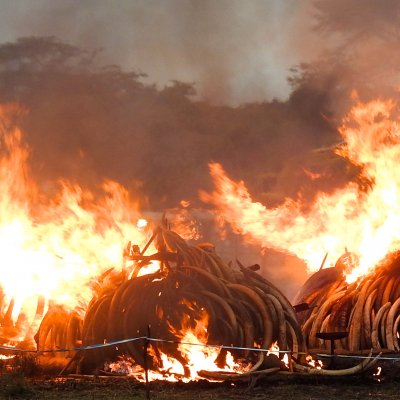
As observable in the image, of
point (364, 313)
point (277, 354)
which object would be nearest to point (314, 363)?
point (277, 354)

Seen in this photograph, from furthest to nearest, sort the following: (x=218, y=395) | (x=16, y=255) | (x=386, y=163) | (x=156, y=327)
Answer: (x=386, y=163), (x=16, y=255), (x=156, y=327), (x=218, y=395)

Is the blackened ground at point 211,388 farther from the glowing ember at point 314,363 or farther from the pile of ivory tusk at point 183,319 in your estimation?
the glowing ember at point 314,363

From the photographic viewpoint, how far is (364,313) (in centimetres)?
1597

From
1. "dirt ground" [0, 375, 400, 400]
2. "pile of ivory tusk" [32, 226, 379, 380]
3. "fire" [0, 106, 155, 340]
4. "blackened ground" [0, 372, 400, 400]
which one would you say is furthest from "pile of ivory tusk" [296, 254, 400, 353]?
"fire" [0, 106, 155, 340]

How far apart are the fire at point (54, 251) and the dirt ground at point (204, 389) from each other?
3685mm

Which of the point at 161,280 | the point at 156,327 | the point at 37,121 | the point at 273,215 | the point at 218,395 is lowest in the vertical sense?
the point at 218,395

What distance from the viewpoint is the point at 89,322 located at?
15.2 metres

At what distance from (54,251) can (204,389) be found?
7190 millimetres

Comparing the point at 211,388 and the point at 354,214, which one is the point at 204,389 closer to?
the point at 211,388

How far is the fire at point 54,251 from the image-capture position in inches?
686

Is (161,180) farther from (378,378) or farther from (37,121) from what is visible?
(378,378)

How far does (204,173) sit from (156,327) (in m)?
38.2

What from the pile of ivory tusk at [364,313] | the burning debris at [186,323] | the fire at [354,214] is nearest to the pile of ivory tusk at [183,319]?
the burning debris at [186,323]

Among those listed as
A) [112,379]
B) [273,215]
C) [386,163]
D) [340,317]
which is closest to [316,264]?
[273,215]
